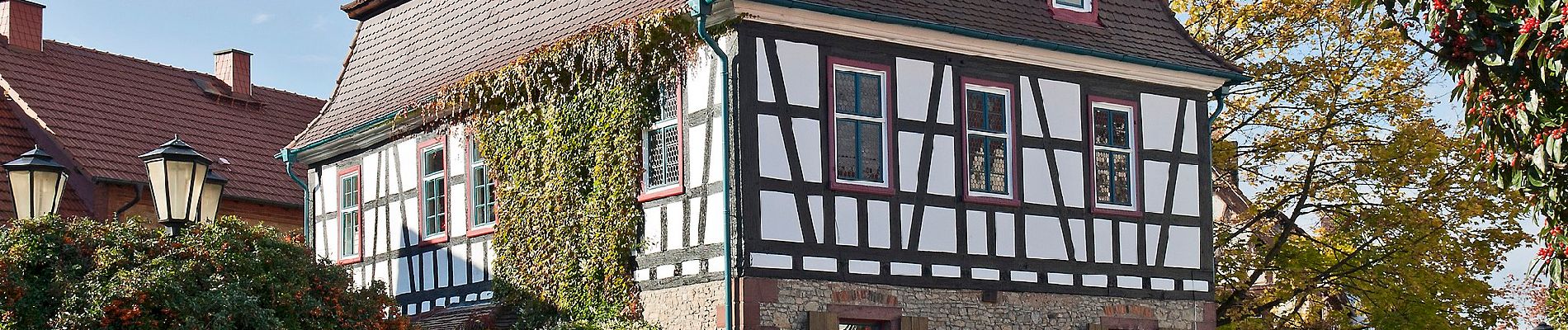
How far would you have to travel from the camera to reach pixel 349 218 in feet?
77.1

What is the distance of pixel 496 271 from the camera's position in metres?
19.7

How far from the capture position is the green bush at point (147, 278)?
43.7 feet

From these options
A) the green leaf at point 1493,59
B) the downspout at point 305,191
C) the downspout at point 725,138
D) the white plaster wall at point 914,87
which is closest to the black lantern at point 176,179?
the downspout at point 725,138

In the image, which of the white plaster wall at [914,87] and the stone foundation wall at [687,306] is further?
the white plaster wall at [914,87]

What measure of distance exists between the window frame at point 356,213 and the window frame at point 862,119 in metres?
8.14

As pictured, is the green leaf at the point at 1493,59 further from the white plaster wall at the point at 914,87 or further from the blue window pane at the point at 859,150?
the white plaster wall at the point at 914,87

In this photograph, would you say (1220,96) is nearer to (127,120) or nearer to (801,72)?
(801,72)

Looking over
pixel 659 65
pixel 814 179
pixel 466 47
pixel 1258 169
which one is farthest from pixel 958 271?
pixel 1258 169

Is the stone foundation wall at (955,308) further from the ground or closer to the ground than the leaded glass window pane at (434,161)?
closer to the ground

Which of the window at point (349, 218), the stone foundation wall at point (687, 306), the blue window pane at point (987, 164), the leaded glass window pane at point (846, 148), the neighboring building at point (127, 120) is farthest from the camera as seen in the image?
the neighboring building at point (127, 120)

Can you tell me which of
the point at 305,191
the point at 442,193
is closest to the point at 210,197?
the point at 442,193

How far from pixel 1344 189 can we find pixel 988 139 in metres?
8.03

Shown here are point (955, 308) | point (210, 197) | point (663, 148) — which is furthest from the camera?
point (955, 308)

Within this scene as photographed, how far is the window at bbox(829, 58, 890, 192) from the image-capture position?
17.1 m
